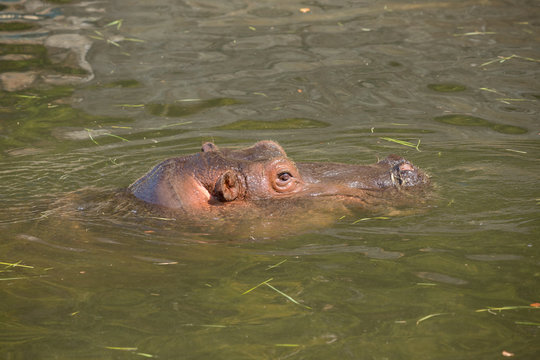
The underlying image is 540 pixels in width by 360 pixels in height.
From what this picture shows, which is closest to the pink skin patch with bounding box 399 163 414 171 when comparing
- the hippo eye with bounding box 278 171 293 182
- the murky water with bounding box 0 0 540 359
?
the murky water with bounding box 0 0 540 359

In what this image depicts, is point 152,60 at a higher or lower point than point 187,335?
higher

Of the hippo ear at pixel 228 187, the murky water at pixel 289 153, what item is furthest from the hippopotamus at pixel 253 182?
the murky water at pixel 289 153

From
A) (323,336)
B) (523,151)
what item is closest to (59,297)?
(323,336)

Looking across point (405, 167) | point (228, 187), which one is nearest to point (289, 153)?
point (405, 167)

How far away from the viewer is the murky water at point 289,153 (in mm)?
4879

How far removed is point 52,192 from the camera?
7879 mm

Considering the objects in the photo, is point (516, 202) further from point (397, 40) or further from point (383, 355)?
point (397, 40)

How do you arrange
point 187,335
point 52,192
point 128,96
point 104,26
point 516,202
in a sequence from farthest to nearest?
1. point 104,26
2. point 128,96
3. point 52,192
4. point 516,202
5. point 187,335

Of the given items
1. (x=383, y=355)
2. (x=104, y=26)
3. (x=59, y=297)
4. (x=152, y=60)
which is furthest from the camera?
(x=104, y=26)

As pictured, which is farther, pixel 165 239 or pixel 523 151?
pixel 523 151

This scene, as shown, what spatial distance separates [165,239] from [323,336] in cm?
221

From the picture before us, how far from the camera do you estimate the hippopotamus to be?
648cm

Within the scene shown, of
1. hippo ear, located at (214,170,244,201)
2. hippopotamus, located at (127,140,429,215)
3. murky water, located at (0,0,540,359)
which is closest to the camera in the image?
murky water, located at (0,0,540,359)

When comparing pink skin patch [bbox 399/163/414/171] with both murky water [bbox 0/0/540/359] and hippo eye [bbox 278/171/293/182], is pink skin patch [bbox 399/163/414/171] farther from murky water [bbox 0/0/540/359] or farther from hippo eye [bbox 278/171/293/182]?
hippo eye [bbox 278/171/293/182]
